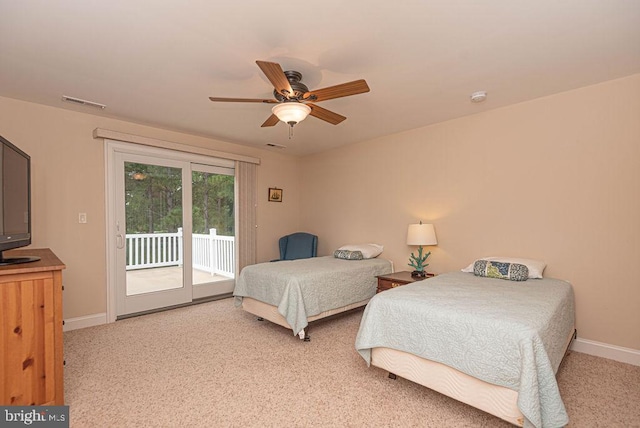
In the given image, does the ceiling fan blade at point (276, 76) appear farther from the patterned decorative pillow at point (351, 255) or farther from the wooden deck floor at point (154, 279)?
the wooden deck floor at point (154, 279)

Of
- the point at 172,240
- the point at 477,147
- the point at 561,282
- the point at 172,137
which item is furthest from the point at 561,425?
the point at 172,137

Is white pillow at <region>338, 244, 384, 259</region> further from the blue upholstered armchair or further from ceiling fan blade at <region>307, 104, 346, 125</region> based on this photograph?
ceiling fan blade at <region>307, 104, 346, 125</region>

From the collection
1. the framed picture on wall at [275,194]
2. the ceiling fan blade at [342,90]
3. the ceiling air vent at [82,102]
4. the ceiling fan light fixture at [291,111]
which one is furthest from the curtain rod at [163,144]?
the ceiling fan blade at [342,90]

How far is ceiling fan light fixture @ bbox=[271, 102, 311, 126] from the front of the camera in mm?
2334

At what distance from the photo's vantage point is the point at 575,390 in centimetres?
219

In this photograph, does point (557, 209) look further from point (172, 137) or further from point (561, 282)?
point (172, 137)

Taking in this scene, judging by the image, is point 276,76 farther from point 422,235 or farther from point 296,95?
point 422,235

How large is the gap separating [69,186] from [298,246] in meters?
3.04

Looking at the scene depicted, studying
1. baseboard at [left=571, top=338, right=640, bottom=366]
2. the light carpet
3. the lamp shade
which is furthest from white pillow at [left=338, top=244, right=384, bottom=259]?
baseboard at [left=571, top=338, right=640, bottom=366]

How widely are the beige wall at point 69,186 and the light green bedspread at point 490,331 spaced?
3196mm

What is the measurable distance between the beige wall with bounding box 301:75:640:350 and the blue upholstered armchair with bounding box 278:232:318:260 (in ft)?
3.63

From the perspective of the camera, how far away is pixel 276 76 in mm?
2012

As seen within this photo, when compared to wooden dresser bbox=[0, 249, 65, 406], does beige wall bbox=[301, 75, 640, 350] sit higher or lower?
higher

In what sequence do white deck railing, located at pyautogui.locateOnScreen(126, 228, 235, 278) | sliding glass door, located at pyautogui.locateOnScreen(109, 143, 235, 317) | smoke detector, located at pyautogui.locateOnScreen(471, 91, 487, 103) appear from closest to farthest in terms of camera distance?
smoke detector, located at pyautogui.locateOnScreen(471, 91, 487, 103), sliding glass door, located at pyautogui.locateOnScreen(109, 143, 235, 317), white deck railing, located at pyautogui.locateOnScreen(126, 228, 235, 278)
